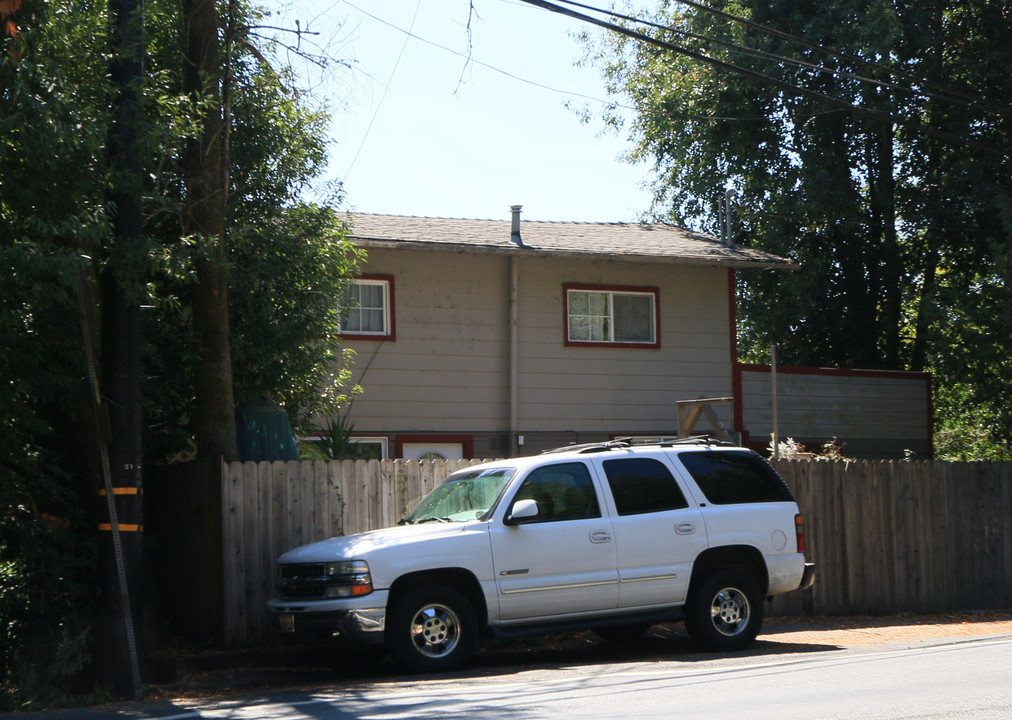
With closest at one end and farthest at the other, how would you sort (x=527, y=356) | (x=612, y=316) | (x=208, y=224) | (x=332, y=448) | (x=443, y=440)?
(x=208, y=224) → (x=332, y=448) → (x=443, y=440) → (x=527, y=356) → (x=612, y=316)

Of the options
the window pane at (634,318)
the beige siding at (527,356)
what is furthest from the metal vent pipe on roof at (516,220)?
the window pane at (634,318)

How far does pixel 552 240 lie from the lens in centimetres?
1948

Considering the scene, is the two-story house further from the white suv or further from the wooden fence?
the white suv

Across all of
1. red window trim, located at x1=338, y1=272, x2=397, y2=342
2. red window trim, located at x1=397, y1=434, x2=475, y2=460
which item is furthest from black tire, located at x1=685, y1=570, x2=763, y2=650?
red window trim, located at x1=338, y1=272, x2=397, y2=342

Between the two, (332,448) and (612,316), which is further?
(612,316)

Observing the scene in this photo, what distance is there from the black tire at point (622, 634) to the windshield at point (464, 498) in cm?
204

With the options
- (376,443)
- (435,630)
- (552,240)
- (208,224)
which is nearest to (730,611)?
(435,630)

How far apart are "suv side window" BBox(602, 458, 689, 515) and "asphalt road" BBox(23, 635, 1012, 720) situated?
139 cm

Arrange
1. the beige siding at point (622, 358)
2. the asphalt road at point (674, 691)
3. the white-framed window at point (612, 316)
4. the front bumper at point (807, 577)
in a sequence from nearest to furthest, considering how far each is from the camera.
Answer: the asphalt road at point (674, 691) < the front bumper at point (807, 577) < the beige siding at point (622, 358) < the white-framed window at point (612, 316)

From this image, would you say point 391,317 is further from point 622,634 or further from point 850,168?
point 850,168

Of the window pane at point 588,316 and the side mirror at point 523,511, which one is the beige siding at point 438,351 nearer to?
the window pane at point 588,316

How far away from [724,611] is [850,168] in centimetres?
1709

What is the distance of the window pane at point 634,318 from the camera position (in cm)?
1977

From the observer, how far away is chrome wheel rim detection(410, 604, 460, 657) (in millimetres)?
10070
